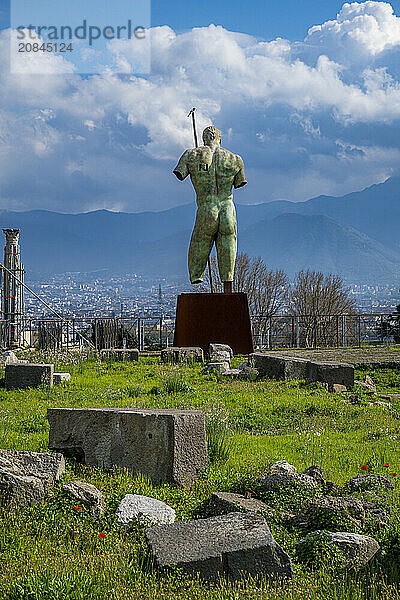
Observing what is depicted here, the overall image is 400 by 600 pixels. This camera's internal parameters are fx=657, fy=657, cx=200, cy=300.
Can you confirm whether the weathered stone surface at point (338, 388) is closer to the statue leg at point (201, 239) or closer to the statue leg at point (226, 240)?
the statue leg at point (226, 240)

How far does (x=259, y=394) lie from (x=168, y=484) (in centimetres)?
500

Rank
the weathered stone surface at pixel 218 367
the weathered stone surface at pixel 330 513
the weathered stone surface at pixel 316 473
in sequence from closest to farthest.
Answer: the weathered stone surface at pixel 330 513, the weathered stone surface at pixel 316 473, the weathered stone surface at pixel 218 367

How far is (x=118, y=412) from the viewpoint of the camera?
5922 millimetres

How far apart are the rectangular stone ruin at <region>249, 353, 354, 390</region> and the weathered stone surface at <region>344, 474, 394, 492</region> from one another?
5.82 meters

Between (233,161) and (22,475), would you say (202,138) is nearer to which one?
(233,161)

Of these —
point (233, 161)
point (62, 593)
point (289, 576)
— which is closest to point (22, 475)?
point (62, 593)

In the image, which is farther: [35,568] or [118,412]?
[118,412]

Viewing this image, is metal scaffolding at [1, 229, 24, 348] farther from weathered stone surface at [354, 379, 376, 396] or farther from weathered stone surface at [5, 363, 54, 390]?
weathered stone surface at [354, 379, 376, 396]

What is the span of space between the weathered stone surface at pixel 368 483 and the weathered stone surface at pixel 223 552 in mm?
1372

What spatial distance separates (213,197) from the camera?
684 inches

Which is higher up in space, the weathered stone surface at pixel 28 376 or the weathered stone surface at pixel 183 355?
the weathered stone surface at pixel 183 355

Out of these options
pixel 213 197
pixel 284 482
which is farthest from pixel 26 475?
pixel 213 197

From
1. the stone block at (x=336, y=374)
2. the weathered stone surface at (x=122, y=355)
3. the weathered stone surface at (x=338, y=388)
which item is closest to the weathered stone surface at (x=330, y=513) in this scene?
the weathered stone surface at (x=338, y=388)

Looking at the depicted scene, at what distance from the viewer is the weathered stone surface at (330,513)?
14.9ft
